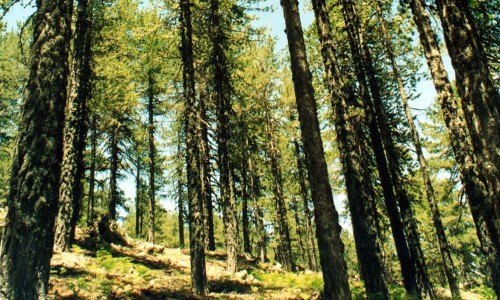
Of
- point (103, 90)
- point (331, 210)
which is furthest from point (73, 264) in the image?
point (103, 90)

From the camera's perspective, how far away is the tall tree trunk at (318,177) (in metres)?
5.82

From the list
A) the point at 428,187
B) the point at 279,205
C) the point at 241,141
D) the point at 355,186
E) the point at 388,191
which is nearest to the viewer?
the point at 355,186

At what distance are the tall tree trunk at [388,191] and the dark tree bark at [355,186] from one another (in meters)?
2.74

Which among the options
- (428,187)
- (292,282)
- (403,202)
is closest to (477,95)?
(403,202)

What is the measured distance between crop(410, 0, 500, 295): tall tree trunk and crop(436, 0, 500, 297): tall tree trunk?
178 centimetres

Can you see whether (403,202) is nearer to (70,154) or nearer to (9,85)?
(70,154)

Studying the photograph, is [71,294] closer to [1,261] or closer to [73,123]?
[1,261]

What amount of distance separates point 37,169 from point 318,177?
4.81 metres

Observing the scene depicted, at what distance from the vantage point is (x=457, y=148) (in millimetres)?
7902

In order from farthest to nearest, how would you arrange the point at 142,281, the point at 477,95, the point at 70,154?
the point at 70,154
the point at 142,281
the point at 477,95

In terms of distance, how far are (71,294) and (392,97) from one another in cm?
1793

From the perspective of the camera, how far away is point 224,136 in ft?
48.6

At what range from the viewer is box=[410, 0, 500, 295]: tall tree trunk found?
7059 millimetres

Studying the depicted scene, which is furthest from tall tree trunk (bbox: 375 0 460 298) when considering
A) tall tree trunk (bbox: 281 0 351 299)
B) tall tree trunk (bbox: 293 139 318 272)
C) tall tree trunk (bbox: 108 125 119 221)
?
tall tree trunk (bbox: 108 125 119 221)
